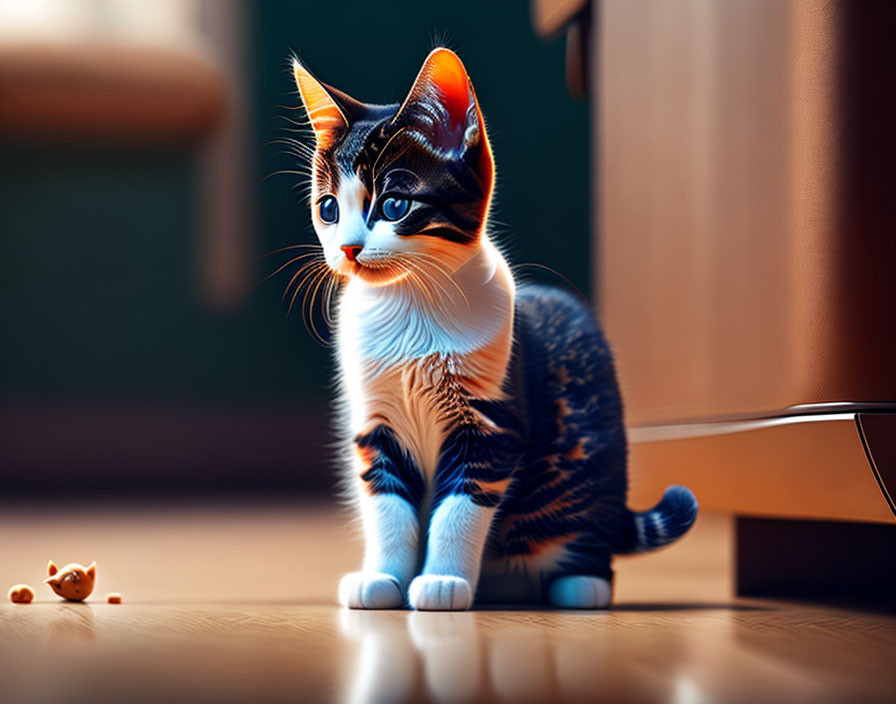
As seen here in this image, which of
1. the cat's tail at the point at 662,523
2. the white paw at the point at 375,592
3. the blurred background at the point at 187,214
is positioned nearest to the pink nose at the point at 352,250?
the white paw at the point at 375,592

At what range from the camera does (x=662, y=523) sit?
103 cm

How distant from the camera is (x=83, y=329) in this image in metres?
3.09

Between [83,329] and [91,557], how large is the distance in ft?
5.53

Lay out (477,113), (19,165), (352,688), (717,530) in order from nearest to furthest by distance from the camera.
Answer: (352,688) < (477,113) < (717,530) < (19,165)

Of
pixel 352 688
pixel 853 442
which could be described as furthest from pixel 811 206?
pixel 352 688

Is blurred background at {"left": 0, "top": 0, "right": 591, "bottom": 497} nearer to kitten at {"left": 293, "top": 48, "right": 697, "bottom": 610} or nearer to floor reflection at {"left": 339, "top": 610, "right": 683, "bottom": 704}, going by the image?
kitten at {"left": 293, "top": 48, "right": 697, "bottom": 610}

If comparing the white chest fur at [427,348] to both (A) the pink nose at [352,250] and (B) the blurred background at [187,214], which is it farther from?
(B) the blurred background at [187,214]

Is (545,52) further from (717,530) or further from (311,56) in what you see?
(717,530)

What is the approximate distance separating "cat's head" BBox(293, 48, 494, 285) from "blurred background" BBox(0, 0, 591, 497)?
7.08 feet

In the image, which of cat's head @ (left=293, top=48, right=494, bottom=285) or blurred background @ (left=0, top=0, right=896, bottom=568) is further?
blurred background @ (left=0, top=0, right=896, bottom=568)

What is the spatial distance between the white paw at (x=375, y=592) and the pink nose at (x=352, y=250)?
28cm

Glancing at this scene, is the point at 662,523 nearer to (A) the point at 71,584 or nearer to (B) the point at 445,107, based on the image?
(B) the point at 445,107

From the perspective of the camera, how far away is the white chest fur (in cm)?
94

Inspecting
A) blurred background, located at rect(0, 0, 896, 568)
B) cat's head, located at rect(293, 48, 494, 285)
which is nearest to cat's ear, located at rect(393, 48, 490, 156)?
cat's head, located at rect(293, 48, 494, 285)
